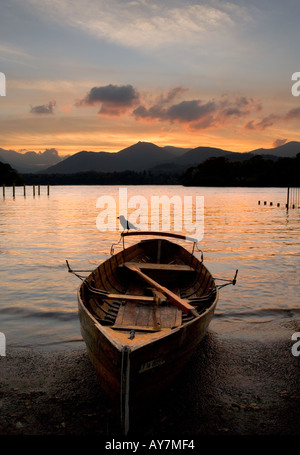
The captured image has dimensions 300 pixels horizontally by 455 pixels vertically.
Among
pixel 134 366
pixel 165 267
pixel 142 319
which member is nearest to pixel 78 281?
pixel 165 267

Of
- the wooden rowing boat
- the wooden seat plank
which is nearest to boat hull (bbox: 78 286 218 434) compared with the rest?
the wooden rowing boat

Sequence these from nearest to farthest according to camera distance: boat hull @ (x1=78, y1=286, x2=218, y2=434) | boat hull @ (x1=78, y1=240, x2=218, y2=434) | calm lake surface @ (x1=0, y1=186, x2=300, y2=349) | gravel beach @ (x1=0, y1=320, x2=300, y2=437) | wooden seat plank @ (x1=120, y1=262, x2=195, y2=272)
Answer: boat hull @ (x1=78, y1=286, x2=218, y2=434)
boat hull @ (x1=78, y1=240, x2=218, y2=434)
gravel beach @ (x1=0, y1=320, x2=300, y2=437)
calm lake surface @ (x1=0, y1=186, x2=300, y2=349)
wooden seat plank @ (x1=120, y1=262, x2=195, y2=272)

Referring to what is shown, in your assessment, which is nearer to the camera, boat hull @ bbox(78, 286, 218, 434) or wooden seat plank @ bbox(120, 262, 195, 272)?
boat hull @ bbox(78, 286, 218, 434)

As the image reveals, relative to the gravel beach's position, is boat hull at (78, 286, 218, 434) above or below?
above

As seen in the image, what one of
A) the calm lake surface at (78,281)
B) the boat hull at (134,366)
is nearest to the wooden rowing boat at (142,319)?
the boat hull at (134,366)

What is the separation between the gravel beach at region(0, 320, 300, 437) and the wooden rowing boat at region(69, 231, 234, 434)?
53 centimetres

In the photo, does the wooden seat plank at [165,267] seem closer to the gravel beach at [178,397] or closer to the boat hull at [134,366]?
the gravel beach at [178,397]

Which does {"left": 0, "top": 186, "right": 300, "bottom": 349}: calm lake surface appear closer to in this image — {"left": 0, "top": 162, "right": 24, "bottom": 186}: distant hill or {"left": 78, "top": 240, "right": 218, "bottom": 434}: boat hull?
{"left": 78, "top": 240, "right": 218, "bottom": 434}: boat hull

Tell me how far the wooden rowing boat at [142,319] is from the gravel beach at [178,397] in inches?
20.8

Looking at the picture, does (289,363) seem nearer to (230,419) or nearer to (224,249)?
(230,419)

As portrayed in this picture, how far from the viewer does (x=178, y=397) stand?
6.20 m

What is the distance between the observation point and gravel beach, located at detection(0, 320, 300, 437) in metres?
5.41

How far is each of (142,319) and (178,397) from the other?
2.30 meters

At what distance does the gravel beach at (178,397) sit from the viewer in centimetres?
541
